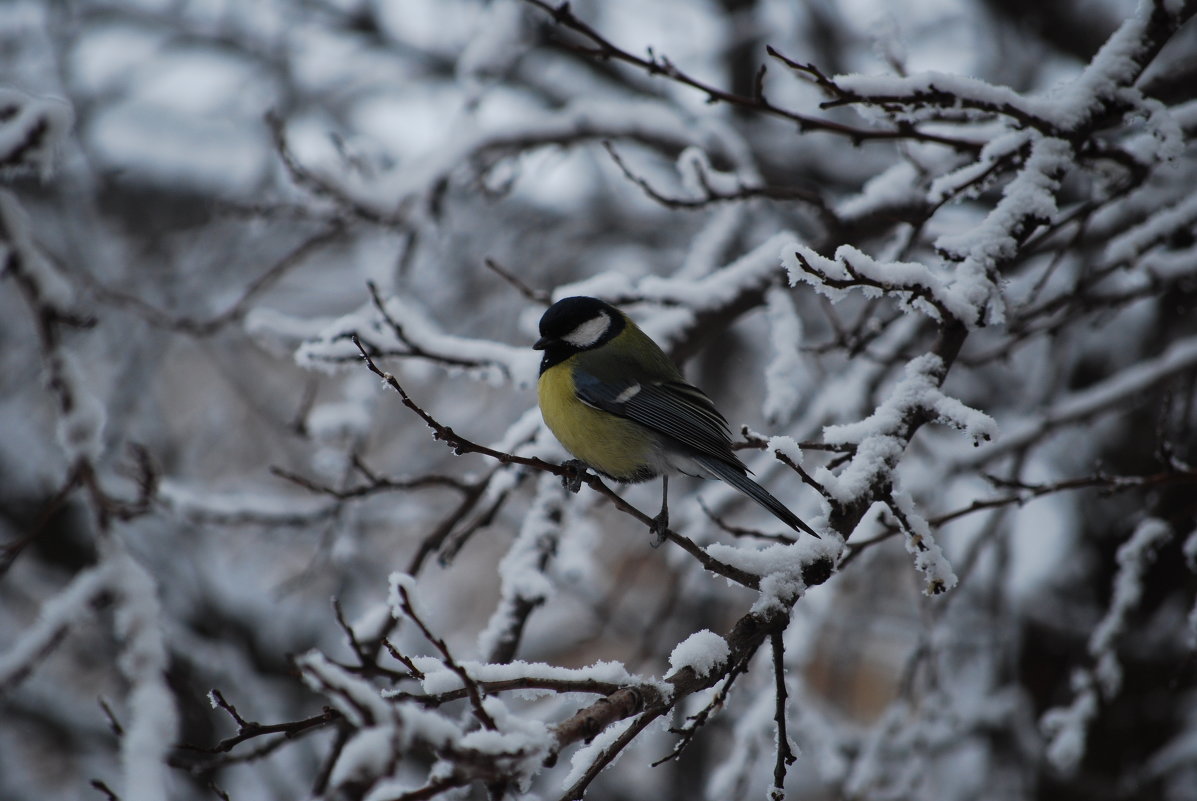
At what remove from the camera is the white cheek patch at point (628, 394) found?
2969 millimetres

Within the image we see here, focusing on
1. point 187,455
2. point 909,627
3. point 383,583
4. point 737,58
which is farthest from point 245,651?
point 737,58

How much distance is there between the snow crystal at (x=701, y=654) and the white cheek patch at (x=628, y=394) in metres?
1.42

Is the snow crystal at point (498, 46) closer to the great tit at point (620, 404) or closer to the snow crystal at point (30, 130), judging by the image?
the great tit at point (620, 404)

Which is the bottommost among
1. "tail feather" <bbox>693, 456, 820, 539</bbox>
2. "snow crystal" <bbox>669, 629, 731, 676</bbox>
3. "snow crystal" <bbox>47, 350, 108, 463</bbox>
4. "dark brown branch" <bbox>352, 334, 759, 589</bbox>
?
"snow crystal" <bbox>47, 350, 108, 463</bbox>

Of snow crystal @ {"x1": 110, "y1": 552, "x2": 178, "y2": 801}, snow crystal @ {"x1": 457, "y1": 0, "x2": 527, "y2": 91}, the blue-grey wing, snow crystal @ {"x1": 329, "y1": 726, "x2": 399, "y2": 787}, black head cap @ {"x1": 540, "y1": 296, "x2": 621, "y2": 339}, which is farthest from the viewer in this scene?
snow crystal @ {"x1": 457, "y1": 0, "x2": 527, "y2": 91}

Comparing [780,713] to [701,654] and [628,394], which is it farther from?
[628,394]

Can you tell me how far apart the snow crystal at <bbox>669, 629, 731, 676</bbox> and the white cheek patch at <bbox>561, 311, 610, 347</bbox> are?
1637 millimetres

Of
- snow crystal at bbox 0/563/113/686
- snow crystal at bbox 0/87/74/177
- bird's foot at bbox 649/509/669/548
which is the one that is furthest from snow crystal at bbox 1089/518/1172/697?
snow crystal at bbox 0/87/74/177

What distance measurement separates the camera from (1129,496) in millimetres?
4773

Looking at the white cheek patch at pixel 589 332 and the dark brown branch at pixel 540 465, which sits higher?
the white cheek patch at pixel 589 332

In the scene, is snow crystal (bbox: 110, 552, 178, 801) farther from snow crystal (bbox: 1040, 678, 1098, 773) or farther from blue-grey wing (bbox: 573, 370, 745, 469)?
snow crystal (bbox: 1040, 678, 1098, 773)

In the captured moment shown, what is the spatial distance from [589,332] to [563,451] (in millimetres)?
457

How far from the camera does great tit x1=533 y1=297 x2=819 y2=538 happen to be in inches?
112

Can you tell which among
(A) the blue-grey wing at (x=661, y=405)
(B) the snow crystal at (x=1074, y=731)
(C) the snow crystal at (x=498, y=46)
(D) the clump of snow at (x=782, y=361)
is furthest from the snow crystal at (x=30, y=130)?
(B) the snow crystal at (x=1074, y=731)
